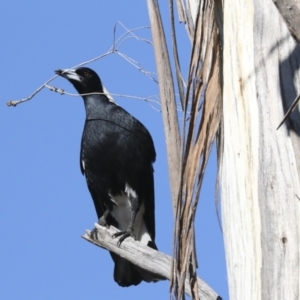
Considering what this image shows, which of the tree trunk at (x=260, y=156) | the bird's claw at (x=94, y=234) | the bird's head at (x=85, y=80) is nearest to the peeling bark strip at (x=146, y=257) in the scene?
the bird's claw at (x=94, y=234)

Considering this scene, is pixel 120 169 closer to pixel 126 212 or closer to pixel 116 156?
pixel 116 156

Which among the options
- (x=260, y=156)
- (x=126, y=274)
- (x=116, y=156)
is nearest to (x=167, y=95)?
(x=260, y=156)

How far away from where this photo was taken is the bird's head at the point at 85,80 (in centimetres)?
640

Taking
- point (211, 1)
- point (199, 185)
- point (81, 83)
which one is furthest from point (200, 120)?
point (81, 83)

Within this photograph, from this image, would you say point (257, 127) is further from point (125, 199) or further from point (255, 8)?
point (125, 199)

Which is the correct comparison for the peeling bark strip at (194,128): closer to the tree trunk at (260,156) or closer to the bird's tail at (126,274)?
the tree trunk at (260,156)

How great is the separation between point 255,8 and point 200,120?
1.27ft

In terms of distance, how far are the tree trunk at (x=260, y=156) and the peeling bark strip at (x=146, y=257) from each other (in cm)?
32

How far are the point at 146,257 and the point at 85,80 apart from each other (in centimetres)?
367

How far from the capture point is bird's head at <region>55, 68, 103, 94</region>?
640 centimetres

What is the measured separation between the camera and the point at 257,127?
2.30m

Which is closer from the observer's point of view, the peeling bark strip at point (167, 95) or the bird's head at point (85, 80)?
the peeling bark strip at point (167, 95)

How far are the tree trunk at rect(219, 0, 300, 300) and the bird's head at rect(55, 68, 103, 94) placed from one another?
393 cm

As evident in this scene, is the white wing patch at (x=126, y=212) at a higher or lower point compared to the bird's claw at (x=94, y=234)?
higher
